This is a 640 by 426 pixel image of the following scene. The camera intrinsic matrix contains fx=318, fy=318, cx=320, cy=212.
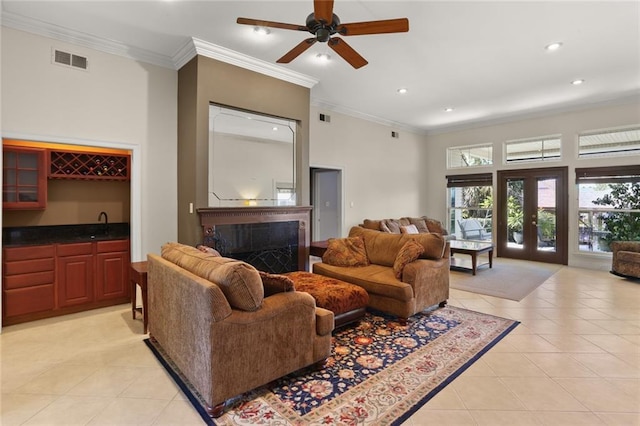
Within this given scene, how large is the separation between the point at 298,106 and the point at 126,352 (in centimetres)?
387

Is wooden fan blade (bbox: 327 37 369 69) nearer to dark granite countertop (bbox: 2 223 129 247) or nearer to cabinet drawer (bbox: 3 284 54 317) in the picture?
dark granite countertop (bbox: 2 223 129 247)

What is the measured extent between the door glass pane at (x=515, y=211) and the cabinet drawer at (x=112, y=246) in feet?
25.6

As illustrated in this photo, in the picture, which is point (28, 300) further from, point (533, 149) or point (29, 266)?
point (533, 149)

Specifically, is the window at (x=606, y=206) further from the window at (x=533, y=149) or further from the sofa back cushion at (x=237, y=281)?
the sofa back cushion at (x=237, y=281)

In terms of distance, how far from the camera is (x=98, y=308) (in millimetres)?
3977

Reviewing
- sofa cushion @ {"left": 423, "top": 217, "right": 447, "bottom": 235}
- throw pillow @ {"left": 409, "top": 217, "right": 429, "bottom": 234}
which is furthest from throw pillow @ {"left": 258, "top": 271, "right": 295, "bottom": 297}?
sofa cushion @ {"left": 423, "top": 217, "right": 447, "bottom": 235}

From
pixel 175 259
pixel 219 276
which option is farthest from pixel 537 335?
pixel 175 259

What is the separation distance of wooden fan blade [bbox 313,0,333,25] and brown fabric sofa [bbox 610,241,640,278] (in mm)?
6159

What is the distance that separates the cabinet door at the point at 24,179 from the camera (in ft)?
11.7

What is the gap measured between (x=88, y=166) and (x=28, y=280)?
1539 mm

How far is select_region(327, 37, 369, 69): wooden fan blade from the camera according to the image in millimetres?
2828

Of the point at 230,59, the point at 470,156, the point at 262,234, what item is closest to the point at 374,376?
the point at 262,234

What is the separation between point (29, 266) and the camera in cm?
350

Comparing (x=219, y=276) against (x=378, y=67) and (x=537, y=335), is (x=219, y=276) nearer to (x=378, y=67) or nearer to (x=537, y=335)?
(x=537, y=335)
